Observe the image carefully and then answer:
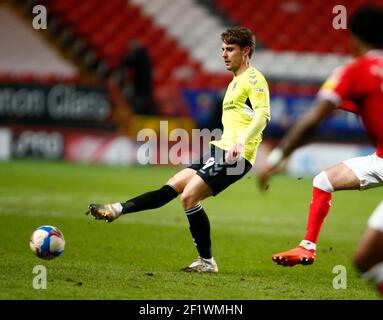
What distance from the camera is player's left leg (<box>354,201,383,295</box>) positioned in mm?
5199

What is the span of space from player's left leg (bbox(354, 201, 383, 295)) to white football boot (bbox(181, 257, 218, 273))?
9.26ft

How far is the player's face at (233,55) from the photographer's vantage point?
7867mm

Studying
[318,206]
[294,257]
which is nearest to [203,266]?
[294,257]

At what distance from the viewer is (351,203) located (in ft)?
48.4

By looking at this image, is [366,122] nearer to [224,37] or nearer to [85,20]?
[224,37]

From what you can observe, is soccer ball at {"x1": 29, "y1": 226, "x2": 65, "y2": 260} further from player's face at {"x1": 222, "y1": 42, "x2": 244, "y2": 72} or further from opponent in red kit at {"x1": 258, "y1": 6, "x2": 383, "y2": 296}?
opponent in red kit at {"x1": 258, "y1": 6, "x2": 383, "y2": 296}

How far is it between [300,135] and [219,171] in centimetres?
248

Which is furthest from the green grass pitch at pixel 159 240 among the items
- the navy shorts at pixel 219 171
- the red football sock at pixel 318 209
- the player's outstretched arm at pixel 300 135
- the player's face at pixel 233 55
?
the player's face at pixel 233 55

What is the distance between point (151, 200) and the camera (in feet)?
26.0

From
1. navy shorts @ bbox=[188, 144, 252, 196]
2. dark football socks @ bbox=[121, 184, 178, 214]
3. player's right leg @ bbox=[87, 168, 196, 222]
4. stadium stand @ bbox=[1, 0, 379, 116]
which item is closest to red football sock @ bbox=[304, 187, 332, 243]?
navy shorts @ bbox=[188, 144, 252, 196]

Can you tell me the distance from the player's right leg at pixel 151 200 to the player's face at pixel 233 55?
3.46ft

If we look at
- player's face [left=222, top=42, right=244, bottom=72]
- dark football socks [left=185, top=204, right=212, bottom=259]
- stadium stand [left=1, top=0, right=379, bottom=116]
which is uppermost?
stadium stand [left=1, top=0, right=379, bottom=116]

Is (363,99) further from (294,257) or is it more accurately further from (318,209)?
(318,209)
